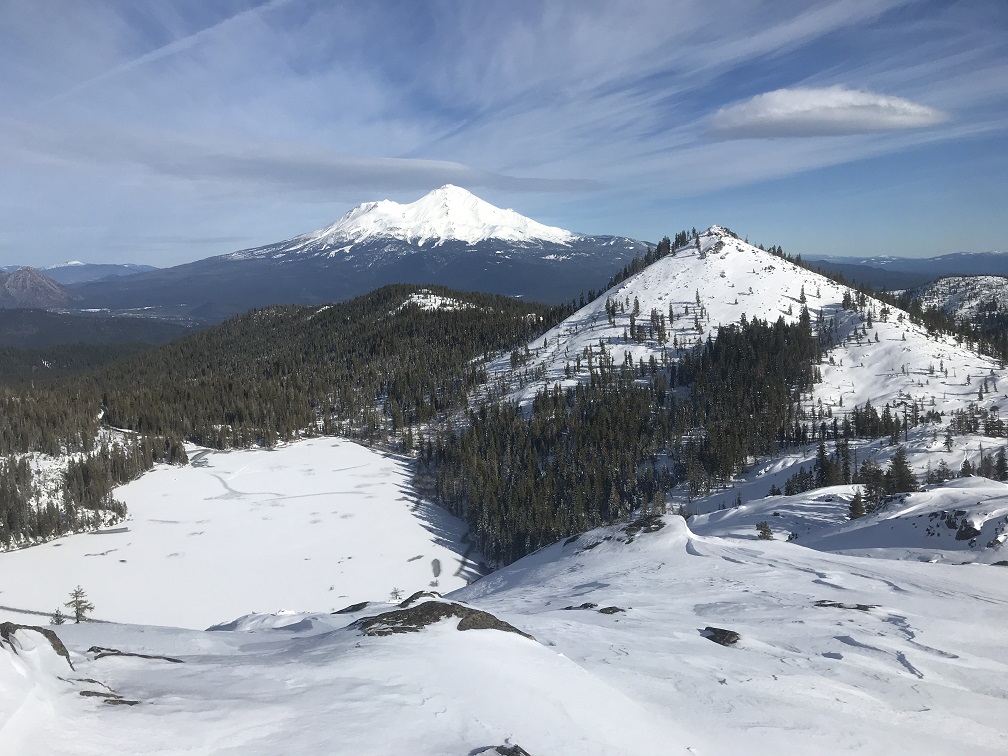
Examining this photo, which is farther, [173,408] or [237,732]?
[173,408]

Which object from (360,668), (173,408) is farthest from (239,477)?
(360,668)

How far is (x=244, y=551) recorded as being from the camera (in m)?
82.5

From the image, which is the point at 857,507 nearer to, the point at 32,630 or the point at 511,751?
the point at 511,751

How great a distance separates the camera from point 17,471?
97875 millimetres

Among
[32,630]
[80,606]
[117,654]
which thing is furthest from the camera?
[80,606]

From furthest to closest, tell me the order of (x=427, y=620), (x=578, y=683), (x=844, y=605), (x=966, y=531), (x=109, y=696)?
(x=966, y=531)
(x=844, y=605)
(x=427, y=620)
(x=578, y=683)
(x=109, y=696)

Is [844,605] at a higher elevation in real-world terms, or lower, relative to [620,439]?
higher

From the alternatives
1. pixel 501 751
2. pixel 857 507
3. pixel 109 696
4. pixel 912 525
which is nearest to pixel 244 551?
pixel 109 696

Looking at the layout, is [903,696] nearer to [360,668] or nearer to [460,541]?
[360,668]

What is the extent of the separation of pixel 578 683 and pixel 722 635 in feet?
26.2

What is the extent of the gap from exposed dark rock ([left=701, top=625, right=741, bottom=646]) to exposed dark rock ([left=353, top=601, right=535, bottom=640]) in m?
6.91

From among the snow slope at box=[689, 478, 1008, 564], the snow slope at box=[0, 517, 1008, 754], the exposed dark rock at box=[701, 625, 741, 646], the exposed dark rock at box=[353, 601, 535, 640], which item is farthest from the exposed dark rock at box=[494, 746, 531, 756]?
the snow slope at box=[689, 478, 1008, 564]

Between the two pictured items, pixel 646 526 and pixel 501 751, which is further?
pixel 646 526

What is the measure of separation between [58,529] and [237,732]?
107287 millimetres
